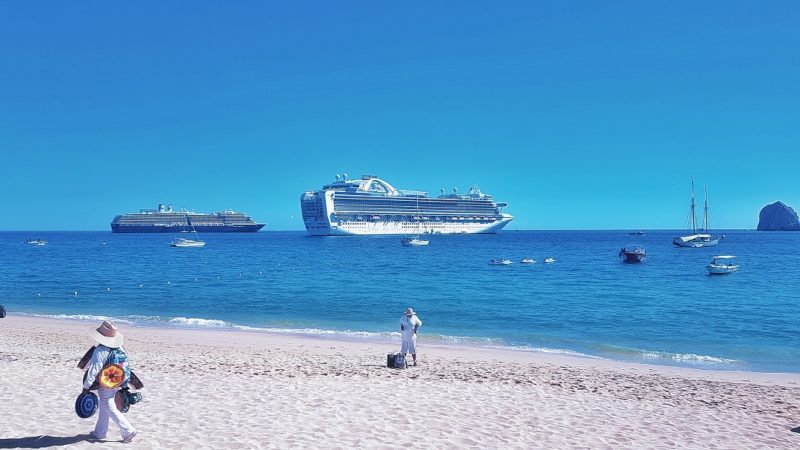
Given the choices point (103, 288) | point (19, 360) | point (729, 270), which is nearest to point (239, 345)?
point (19, 360)

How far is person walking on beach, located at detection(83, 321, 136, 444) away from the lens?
6.63 metres

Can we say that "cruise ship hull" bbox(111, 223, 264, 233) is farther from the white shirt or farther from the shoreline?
the white shirt

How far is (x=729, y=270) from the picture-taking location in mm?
44875

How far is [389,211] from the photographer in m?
125

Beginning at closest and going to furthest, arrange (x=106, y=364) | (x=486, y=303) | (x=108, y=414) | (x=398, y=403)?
(x=106, y=364) → (x=108, y=414) → (x=398, y=403) → (x=486, y=303)

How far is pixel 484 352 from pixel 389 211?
10801 cm

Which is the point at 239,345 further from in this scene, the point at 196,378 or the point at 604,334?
the point at 604,334

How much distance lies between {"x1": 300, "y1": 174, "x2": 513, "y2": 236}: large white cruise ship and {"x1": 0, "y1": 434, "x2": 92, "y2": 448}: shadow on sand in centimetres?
10841

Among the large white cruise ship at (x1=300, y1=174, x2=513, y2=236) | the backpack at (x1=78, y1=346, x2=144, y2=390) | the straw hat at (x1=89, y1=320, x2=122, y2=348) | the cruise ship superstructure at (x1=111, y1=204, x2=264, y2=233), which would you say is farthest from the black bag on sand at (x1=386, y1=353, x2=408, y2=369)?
the cruise ship superstructure at (x1=111, y1=204, x2=264, y2=233)

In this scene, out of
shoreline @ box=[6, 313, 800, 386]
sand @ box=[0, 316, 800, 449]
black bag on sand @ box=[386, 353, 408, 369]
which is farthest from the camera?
shoreline @ box=[6, 313, 800, 386]

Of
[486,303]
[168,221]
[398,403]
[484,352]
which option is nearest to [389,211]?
[168,221]

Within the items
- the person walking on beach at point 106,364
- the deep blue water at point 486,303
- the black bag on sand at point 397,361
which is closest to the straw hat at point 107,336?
the person walking on beach at point 106,364

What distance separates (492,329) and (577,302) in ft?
29.8

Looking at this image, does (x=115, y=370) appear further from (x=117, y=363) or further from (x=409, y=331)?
(x=409, y=331)
